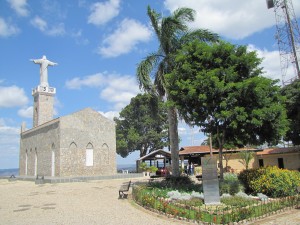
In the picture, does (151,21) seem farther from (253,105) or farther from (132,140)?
(132,140)

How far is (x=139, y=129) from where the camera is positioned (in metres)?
53.5

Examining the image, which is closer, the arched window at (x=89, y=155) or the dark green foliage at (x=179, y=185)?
the dark green foliage at (x=179, y=185)

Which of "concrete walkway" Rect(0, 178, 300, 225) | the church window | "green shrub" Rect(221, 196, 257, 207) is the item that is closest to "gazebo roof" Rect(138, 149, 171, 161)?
the church window

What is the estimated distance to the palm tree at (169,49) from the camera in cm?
1842

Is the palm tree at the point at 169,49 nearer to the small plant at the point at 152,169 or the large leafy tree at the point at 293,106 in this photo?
the large leafy tree at the point at 293,106

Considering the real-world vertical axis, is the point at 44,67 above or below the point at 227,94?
above

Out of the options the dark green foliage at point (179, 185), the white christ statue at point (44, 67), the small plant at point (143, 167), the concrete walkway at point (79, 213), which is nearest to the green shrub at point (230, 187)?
the dark green foliage at point (179, 185)

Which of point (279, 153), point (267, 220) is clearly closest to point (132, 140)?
point (279, 153)

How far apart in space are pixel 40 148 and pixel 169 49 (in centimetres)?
2336

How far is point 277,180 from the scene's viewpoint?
13461 millimetres

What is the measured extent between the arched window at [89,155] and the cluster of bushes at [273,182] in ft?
71.1

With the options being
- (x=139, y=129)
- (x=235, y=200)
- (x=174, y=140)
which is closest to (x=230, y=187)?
(x=235, y=200)

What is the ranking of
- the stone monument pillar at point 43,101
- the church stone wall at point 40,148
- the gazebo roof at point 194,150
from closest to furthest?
1. the church stone wall at point 40,148
2. the gazebo roof at point 194,150
3. the stone monument pillar at point 43,101

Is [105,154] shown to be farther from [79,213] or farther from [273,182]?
[273,182]
